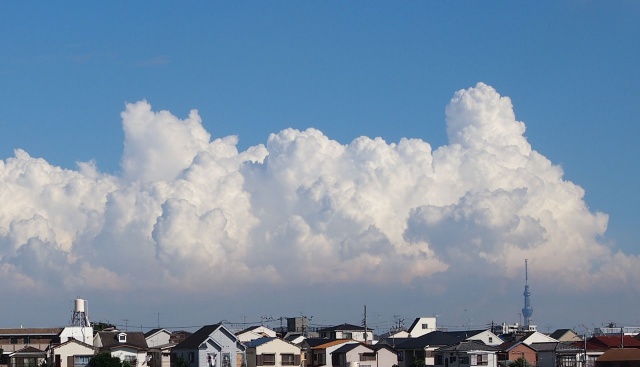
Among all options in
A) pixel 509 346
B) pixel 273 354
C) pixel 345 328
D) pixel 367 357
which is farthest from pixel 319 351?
pixel 509 346

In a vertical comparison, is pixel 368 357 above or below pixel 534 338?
below

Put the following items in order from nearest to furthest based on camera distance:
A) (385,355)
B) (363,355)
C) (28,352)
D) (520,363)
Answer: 1. (28,352)
2. (520,363)
3. (363,355)
4. (385,355)

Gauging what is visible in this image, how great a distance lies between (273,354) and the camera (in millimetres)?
81188

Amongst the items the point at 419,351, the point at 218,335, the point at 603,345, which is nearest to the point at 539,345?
the point at 603,345

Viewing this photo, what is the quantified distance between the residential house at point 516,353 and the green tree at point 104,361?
3404 cm

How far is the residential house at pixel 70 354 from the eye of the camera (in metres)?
74.6

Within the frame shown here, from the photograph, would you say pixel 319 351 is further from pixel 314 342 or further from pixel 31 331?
pixel 31 331

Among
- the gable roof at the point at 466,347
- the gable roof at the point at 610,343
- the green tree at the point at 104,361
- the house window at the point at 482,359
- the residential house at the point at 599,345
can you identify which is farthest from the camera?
the gable roof at the point at 610,343

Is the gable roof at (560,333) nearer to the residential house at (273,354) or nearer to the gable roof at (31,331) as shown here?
the residential house at (273,354)

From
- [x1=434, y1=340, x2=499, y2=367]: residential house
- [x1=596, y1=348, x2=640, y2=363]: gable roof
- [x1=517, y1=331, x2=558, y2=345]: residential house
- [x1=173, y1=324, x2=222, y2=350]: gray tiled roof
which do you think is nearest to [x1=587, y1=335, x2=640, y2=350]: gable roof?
[x1=517, y1=331, x2=558, y2=345]: residential house

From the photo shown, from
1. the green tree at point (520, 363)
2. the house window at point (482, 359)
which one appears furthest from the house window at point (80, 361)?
the green tree at point (520, 363)

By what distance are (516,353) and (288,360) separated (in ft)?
71.1

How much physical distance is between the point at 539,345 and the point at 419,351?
42.9 feet

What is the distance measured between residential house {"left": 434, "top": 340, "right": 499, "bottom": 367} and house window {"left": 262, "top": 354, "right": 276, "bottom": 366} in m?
15.0
